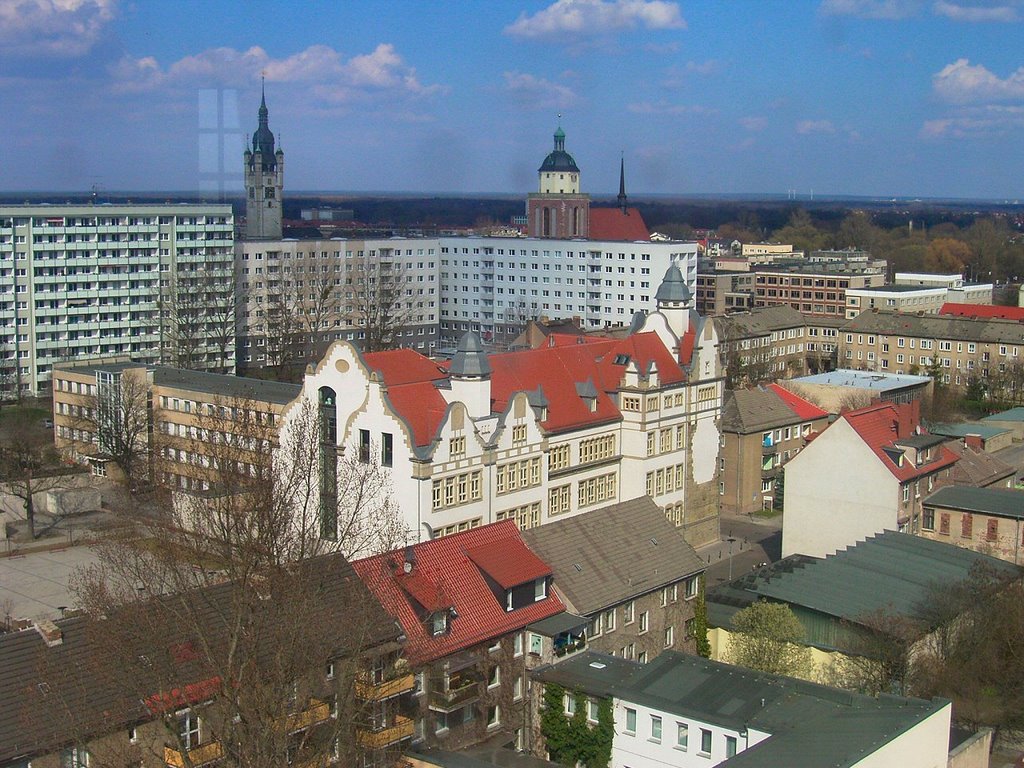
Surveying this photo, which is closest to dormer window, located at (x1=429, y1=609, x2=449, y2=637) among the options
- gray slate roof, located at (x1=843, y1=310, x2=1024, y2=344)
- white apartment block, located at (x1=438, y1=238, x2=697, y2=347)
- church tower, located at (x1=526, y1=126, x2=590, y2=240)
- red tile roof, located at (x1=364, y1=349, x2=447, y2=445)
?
red tile roof, located at (x1=364, y1=349, x2=447, y2=445)

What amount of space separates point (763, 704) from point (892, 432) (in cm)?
2107

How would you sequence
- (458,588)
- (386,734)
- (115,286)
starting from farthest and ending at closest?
(115,286), (458,588), (386,734)

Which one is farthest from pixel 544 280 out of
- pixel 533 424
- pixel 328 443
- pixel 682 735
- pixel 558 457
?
pixel 682 735

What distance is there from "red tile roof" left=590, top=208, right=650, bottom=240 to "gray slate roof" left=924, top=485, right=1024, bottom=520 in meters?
72.2

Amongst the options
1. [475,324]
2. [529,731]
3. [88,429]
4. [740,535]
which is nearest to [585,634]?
[529,731]

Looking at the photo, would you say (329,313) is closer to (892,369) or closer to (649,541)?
(892,369)

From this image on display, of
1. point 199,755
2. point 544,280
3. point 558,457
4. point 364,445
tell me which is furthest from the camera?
point 544,280

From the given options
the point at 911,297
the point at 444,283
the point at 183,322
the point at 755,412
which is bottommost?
the point at 755,412

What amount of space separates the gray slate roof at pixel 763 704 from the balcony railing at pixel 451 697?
7.14 feet

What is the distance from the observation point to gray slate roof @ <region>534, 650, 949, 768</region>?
23.7m

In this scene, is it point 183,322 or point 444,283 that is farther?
point 444,283

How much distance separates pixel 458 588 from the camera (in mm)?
29125

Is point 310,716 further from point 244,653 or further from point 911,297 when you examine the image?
point 911,297

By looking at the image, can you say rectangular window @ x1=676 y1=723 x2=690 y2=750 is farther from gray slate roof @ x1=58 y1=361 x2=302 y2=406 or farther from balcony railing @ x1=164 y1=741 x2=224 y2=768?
gray slate roof @ x1=58 y1=361 x2=302 y2=406
